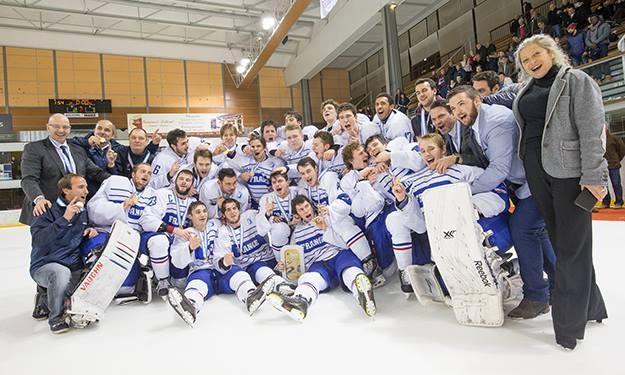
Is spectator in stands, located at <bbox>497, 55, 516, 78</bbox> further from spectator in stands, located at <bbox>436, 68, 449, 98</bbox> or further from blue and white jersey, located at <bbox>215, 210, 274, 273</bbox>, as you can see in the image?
blue and white jersey, located at <bbox>215, 210, 274, 273</bbox>

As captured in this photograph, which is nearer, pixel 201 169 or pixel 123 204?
pixel 123 204

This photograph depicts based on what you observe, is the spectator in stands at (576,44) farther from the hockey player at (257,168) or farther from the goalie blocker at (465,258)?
the goalie blocker at (465,258)

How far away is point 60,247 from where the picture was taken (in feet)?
10.7

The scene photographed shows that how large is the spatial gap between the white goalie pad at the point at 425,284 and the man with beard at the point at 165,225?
1.97m

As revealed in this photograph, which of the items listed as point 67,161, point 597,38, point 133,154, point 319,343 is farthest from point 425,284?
point 597,38

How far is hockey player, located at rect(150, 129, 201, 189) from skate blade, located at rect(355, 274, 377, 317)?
107 inches

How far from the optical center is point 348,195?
3.73m

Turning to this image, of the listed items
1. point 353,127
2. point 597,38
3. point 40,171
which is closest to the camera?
point 40,171

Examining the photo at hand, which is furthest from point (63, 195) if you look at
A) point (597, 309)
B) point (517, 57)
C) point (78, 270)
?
Result: point (597, 309)

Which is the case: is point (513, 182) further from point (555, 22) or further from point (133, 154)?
point (555, 22)

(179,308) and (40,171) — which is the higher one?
(40,171)

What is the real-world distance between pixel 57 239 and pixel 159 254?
2.58 feet

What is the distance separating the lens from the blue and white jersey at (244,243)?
375 cm

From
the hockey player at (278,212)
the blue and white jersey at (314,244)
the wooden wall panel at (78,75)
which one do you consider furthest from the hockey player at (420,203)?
the wooden wall panel at (78,75)
